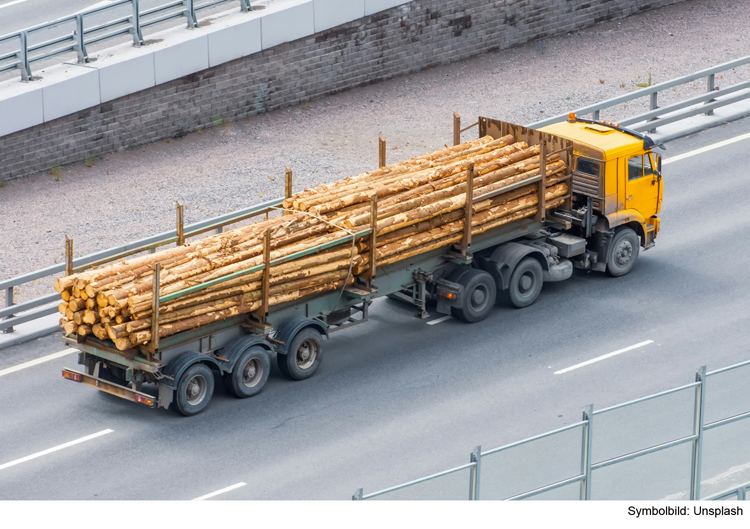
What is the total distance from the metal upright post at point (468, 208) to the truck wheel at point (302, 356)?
2.58m

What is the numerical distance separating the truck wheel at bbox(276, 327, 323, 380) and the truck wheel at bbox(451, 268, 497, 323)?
95.7 inches

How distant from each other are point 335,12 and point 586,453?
1645 centimetres

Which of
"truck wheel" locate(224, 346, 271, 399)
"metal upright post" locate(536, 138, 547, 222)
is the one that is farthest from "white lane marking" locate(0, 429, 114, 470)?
"metal upright post" locate(536, 138, 547, 222)

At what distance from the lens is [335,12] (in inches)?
1101

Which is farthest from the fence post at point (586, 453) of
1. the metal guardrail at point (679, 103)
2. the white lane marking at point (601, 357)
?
→ the metal guardrail at point (679, 103)

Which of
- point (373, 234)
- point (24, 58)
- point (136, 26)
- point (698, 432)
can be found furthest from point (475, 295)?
point (24, 58)

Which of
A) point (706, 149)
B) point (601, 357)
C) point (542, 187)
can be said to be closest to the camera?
point (601, 357)

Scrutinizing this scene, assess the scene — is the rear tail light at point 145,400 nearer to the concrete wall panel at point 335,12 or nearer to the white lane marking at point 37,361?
the white lane marking at point 37,361

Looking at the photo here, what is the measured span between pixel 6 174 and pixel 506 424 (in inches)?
467

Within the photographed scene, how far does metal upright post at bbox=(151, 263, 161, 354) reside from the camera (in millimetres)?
16547

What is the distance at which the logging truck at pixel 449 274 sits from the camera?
57.2ft

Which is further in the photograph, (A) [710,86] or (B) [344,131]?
(A) [710,86]

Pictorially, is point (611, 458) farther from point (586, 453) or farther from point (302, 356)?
point (302, 356)

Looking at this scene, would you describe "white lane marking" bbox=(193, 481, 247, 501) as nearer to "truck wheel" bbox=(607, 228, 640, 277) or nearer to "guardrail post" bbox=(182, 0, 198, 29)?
"truck wheel" bbox=(607, 228, 640, 277)
